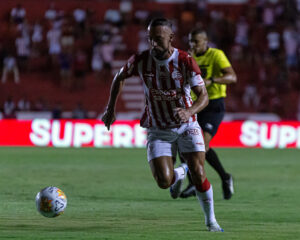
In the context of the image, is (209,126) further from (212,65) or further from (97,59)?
(97,59)

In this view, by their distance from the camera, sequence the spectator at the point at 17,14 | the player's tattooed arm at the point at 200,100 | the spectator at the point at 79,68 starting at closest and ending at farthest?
the player's tattooed arm at the point at 200,100
the spectator at the point at 79,68
the spectator at the point at 17,14

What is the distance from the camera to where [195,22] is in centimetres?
3080

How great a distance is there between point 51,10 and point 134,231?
23.9 meters

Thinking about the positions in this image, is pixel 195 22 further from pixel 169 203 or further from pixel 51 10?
pixel 169 203

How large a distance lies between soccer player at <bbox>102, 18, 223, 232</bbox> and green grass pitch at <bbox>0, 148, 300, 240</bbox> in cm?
54

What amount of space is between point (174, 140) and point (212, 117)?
301 centimetres

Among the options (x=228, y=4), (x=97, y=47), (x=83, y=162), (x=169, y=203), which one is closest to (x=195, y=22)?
(x=228, y=4)

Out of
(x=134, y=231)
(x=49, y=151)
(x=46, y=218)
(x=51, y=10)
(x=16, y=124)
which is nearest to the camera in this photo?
(x=134, y=231)

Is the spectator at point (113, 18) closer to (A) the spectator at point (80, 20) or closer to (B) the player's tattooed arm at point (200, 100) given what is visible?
(A) the spectator at point (80, 20)

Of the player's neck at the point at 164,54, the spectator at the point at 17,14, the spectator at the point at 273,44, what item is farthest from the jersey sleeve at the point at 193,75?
the spectator at the point at 273,44

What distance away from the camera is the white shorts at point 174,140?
762 cm

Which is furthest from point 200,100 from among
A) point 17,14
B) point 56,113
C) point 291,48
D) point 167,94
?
point 291,48

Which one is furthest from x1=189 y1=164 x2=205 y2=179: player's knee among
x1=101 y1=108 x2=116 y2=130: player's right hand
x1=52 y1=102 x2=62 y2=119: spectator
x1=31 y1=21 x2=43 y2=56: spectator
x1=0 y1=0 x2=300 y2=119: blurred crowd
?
x1=31 y1=21 x2=43 y2=56: spectator

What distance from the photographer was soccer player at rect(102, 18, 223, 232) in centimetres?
741
